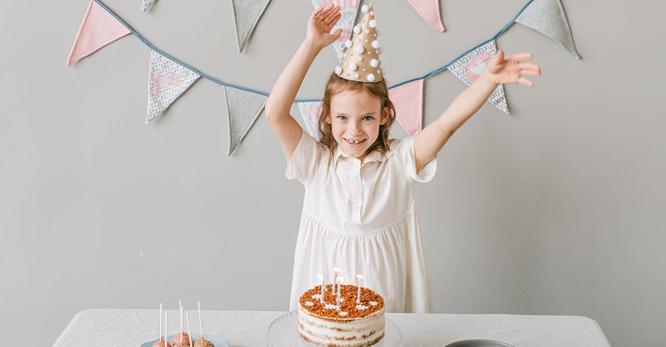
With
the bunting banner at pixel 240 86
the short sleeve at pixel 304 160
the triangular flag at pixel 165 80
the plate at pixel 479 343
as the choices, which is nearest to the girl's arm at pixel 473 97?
the short sleeve at pixel 304 160

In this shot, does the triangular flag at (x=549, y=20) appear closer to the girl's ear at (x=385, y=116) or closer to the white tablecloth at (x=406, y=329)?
the girl's ear at (x=385, y=116)

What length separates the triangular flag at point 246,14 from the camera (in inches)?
77.1

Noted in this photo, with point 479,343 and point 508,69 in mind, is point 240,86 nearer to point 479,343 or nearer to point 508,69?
point 508,69

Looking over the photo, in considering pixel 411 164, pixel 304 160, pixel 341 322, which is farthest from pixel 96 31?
pixel 341 322

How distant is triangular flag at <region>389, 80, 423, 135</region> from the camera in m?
1.97

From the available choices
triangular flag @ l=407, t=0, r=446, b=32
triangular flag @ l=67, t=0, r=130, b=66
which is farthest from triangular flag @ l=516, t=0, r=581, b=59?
triangular flag @ l=67, t=0, r=130, b=66

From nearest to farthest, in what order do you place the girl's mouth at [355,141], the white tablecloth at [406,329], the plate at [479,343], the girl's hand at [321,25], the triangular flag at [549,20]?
1. the plate at [479,343]
2. the white tablecloth at [406,329]
3. the girl's hand at [321,25]
4. the girl's mouth at [355,141]
5. the triangular flag at [549,20]

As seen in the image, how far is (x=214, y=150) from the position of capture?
6.72ft

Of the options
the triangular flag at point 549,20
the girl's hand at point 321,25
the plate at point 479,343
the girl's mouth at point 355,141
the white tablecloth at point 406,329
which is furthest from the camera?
the triangular flag at point 549,20

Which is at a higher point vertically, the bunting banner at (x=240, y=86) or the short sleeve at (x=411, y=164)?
the bunting banner at (x=240, y=86)

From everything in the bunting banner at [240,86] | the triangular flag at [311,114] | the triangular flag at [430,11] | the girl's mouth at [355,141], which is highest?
the triangular flag at [430,11]

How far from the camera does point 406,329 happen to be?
136 cm

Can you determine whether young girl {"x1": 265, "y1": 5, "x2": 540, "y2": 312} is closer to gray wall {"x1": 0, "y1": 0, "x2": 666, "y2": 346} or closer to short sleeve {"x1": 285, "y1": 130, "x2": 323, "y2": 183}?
short sleeve {"x1": 285, "y1": 130, "x2": 323, "y2": 183}

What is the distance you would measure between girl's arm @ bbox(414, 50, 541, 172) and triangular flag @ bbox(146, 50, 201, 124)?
759 millimetres
